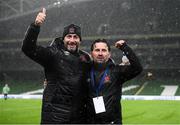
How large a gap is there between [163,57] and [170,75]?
72.1 inches

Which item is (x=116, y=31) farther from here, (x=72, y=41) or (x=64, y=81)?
(x=64, y=81)

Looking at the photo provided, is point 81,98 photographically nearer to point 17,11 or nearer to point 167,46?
point 167,46

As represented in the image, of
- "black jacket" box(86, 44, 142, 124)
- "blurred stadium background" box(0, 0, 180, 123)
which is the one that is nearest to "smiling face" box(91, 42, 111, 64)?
"black jacket" box(86, 44, 142, 124)

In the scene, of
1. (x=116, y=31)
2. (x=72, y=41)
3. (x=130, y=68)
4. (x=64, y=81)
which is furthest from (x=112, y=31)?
(x=64, y=81)

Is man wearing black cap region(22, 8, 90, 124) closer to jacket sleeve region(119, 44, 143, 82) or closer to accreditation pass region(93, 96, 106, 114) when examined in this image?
accreditation pass region(93, 96, 106, 114)

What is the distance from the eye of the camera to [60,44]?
14.4 feet

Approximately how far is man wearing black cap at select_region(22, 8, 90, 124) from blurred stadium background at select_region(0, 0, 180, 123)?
28.1 m

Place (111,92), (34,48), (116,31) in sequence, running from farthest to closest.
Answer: (116,31) < (111,92) < (34,48)

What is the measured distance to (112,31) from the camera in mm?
36500

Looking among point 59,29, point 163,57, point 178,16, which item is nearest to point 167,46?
point 163,57

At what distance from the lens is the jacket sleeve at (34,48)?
161 inches

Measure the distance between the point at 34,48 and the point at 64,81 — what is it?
1.64ft

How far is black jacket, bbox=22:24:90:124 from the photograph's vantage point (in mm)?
4219

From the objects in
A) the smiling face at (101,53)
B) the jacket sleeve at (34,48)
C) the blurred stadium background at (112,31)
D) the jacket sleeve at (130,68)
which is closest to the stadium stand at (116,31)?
the blurred stadium background at (112,31)
